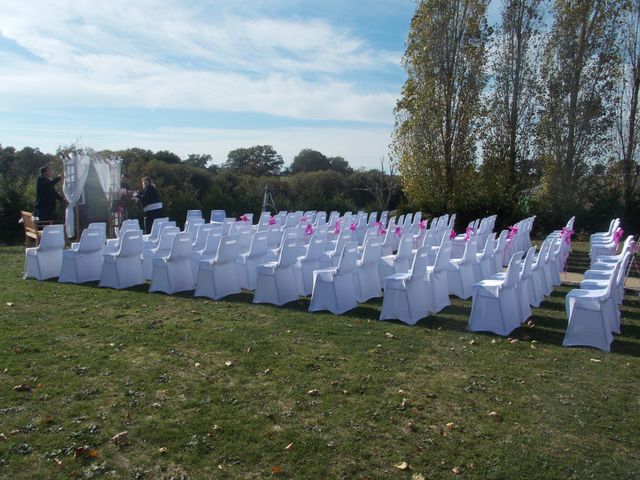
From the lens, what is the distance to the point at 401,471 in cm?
348

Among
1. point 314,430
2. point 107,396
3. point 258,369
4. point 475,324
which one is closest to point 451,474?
point 314,430

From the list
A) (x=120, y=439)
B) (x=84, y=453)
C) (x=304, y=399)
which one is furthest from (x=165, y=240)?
(x=84, y=453)

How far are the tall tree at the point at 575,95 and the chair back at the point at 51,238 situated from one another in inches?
643

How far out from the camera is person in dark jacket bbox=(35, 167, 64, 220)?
37.9 feet

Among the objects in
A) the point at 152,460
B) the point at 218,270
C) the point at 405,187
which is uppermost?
the point at 405,187

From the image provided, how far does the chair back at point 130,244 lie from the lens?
29.4 ft

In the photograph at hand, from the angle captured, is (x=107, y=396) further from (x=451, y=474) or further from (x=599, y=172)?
→ (x=599, y=172)

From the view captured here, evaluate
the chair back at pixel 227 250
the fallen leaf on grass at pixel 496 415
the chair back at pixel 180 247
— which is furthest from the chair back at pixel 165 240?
Answer: the fallen leaf on grass at pixel 496 415

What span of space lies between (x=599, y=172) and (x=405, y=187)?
6889mm

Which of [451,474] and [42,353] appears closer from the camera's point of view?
[451,474]

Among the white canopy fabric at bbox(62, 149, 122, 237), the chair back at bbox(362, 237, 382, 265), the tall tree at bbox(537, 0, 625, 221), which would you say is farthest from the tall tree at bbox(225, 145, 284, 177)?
the chair back at bbox(362, 237, 382, 265)

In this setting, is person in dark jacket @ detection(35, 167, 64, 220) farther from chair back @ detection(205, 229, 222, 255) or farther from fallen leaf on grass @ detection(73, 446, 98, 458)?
fallen leaf on grass @ detection(73, 446, 98, 458)

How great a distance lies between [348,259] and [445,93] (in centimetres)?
1437

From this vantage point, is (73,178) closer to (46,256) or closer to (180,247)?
(46,256)
